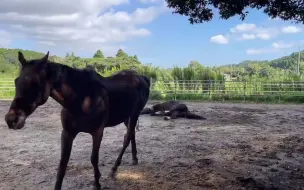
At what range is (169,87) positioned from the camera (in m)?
19.0

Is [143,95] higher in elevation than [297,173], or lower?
Answer: higher

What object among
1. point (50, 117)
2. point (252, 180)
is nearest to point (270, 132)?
point (252, 180)

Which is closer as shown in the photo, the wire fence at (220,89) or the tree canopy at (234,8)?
the tree canopy at (234,8)

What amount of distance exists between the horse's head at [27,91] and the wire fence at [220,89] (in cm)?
1503

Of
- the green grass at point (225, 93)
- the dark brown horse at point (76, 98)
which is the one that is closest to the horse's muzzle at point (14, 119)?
the dark brown horse at point (76, 98)

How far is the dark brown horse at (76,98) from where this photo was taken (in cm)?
296

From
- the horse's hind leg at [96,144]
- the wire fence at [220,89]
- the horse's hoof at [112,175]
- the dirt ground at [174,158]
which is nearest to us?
the horse's hind leg at [96,144]

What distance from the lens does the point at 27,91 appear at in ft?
9.70

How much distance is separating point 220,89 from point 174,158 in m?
13.1

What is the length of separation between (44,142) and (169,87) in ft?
41.7

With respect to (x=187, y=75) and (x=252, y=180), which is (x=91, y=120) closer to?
(x=252, y=180)

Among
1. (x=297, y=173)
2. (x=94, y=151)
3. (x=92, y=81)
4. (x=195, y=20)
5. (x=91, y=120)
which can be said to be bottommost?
(x=297, y=173)

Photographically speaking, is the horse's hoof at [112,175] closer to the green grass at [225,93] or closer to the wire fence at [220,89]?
the green grass at [225,93]

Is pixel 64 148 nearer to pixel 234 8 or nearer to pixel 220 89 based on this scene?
pixel 234 8
